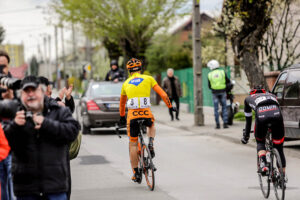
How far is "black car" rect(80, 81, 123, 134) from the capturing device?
1731 centimetres

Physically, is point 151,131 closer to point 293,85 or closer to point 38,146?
point 293,85

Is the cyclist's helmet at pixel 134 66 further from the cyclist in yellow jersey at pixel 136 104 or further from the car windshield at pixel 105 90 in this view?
the car windshield at pixel 105 90

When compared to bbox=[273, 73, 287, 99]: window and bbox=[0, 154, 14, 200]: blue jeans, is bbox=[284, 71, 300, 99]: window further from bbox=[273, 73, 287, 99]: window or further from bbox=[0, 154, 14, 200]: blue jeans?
bbox=[0, 154, 14, 200]: blue jeans

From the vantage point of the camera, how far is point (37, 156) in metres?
4.76

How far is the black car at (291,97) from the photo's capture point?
11875 millimetres

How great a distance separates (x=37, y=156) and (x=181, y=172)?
19.9ft

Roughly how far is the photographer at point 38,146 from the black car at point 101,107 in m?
12.4

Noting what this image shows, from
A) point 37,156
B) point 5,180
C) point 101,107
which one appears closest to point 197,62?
point 101,107

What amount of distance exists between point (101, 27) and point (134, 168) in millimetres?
25918

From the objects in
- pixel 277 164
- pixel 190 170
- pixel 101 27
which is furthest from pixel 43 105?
pixel 101 27

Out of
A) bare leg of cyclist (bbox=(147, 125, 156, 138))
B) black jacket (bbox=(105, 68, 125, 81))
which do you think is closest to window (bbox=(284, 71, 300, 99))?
bare leg of cyclist (bbox=(147, 125, 156, 138))

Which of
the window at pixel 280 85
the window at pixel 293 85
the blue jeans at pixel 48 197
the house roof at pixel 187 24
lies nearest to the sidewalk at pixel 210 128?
the window at pixel 280 85

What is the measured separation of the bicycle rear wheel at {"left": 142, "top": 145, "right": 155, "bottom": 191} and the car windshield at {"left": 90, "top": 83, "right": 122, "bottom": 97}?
8.38 metres

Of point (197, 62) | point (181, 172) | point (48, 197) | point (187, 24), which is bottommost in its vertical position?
point (181, 172)
